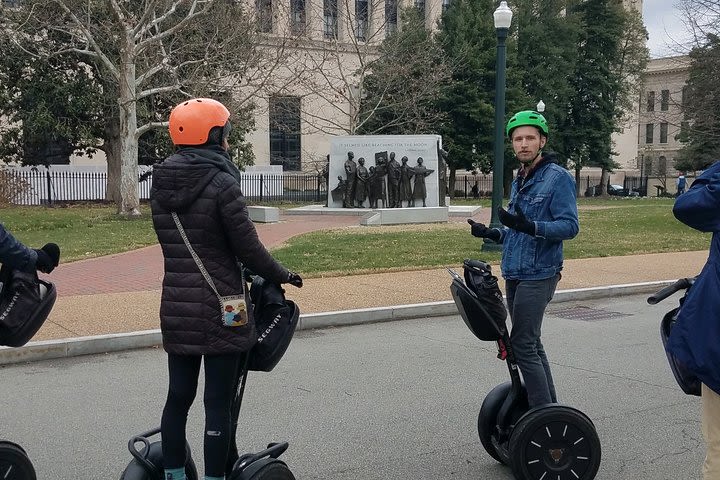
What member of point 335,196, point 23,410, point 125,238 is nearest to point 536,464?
point 23,410

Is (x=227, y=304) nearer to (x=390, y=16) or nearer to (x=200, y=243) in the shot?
(x=200, y=243)

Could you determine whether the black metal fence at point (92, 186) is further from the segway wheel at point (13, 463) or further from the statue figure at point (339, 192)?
the segway wheel at point (13, 463)

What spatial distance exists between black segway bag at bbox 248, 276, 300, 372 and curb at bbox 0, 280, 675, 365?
14.4ft

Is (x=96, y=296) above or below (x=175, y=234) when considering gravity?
below

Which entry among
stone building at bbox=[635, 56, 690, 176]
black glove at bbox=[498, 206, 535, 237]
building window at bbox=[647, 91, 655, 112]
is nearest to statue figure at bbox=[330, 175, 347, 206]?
building window at bbox=[647, 91, 655, 112]

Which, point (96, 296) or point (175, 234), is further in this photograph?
point (96, 296)

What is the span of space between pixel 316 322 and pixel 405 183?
18.6 m

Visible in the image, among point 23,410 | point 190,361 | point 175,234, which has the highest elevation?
point 175,234

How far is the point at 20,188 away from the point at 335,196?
13054 mm

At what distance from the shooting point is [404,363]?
Answer: 6.83m

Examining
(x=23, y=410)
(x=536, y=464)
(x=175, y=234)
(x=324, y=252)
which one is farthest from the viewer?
(x=324, y=252)

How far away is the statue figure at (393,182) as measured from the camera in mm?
26562

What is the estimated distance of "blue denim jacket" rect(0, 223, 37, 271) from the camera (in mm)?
3169

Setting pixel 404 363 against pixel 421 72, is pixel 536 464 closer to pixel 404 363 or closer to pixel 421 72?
pixel 404 363
